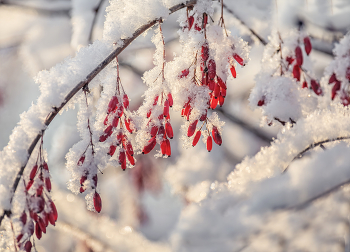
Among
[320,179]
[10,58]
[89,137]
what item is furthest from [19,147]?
[10,58]

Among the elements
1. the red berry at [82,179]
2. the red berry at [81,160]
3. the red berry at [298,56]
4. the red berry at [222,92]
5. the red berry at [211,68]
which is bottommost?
the red berry at [82,179]

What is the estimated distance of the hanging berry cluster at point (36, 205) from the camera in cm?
62

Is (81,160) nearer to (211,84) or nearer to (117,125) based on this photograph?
(117,125)

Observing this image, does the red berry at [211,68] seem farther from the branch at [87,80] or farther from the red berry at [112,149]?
the red berry at [112,149]

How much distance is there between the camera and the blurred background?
1258 millimetres

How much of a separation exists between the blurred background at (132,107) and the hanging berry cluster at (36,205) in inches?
24.3

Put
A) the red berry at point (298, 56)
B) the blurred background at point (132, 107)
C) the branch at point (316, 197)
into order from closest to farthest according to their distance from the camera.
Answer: the branch at point (316, 197), the red berry at point (298, 56), the blurred background at point (132, 107)

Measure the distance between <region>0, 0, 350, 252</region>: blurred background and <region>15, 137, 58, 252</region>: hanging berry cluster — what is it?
2.02 feet

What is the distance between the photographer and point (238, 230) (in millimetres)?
607

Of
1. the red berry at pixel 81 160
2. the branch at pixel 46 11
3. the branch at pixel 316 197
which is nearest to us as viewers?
the branch at pixel 316 197

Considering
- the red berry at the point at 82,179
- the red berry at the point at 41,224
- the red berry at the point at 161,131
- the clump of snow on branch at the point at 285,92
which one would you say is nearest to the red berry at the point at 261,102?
the clump of snow on branch at the point at 285,92

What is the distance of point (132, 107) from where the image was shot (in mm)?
1786

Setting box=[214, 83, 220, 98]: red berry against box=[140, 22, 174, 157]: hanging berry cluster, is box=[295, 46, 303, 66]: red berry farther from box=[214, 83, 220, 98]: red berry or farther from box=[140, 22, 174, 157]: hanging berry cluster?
box=[140, 22, 174, 157]: hanging berry cluster

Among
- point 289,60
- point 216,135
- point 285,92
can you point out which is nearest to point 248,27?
point 289,60
